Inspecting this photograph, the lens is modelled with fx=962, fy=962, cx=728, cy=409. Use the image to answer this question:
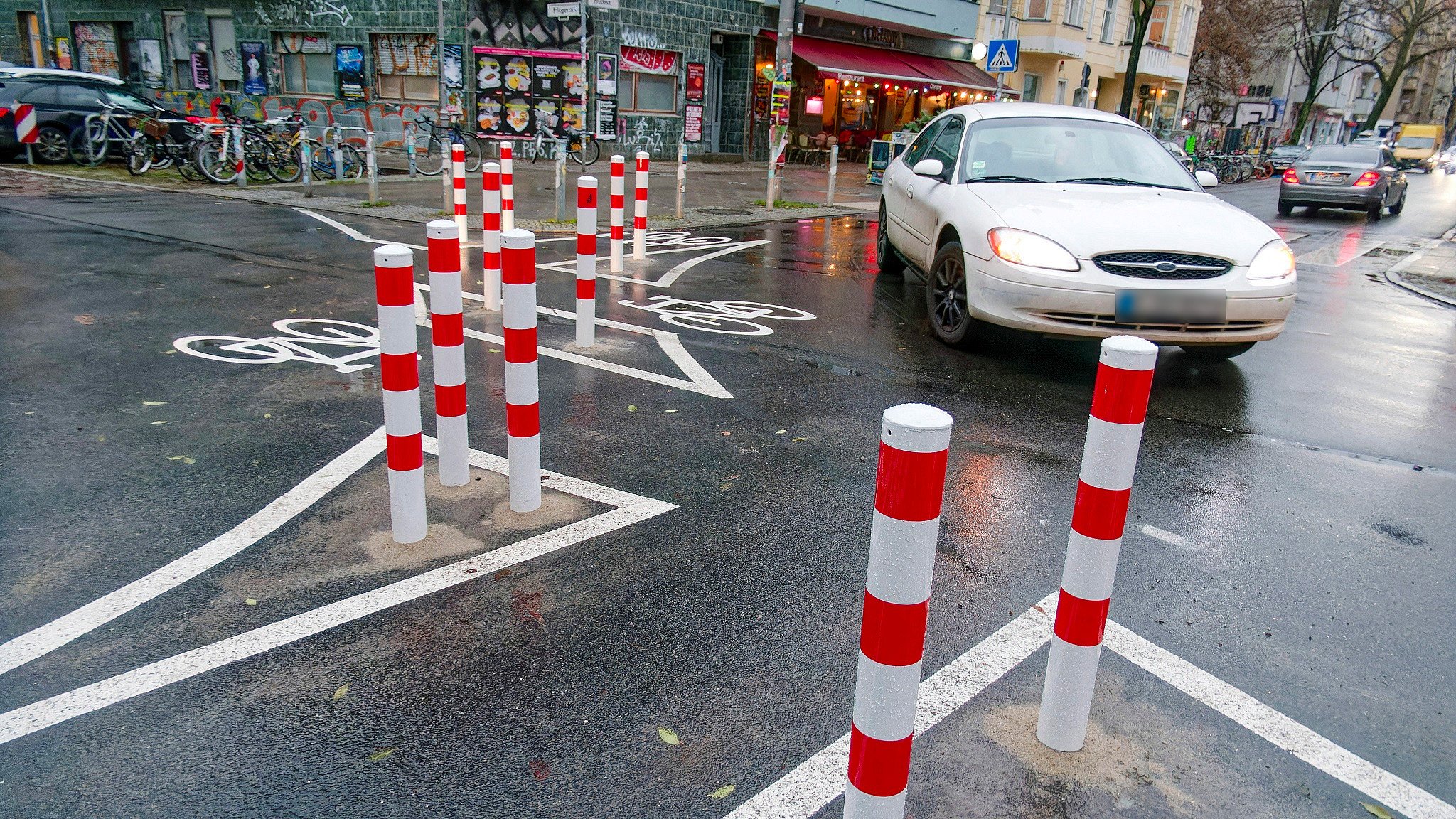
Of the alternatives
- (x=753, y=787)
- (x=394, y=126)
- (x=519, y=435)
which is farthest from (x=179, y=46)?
(x=753, y=787)

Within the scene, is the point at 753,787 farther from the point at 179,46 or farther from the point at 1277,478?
the point at 179,46

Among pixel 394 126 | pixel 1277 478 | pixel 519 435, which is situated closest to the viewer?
pixel 519 435

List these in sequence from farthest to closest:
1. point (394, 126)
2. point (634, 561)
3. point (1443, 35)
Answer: point (1443, 35), point (394, 126), point (634, 561)

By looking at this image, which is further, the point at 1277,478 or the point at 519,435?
the point at 1277,478

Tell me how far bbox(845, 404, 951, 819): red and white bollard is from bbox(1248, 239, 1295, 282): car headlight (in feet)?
16.8

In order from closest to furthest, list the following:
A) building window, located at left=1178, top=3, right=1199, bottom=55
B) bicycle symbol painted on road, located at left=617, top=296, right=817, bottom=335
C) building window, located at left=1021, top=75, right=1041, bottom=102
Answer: bicycle symbol painted on road, located at left=617, top=296, right=817, bottom=335 < building window, located at left=1021, top=75, right=1041, bottom=102 < building window, located at left=1178, top=3, right=1199, bottom=55

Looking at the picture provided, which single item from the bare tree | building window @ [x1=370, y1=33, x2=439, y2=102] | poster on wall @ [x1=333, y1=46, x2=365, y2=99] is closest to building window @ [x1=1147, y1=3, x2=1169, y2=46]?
the bare tree

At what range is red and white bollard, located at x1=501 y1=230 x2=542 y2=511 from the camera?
13.2ft

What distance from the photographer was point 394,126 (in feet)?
77.3

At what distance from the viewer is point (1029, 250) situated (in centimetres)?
620

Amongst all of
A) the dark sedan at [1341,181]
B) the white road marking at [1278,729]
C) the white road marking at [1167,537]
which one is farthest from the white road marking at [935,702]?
the dark sedan at [1341,181]

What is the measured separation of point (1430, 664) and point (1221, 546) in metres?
0.92

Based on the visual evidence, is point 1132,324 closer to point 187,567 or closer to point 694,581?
point 694,581

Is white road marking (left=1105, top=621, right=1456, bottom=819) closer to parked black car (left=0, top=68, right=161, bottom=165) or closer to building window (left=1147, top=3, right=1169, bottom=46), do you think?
parked black car (left=0, top=68, right=161, bottom=165)
